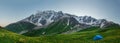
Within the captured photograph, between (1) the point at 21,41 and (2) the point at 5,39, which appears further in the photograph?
(2) the point at 5,39

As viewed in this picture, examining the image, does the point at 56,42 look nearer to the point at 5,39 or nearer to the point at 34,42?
the point at 34,42

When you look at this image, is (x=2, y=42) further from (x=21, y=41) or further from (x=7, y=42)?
(x=21, y=41)

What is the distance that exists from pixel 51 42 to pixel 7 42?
26.1 ft

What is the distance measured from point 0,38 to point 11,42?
2.68m

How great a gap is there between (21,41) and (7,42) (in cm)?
469

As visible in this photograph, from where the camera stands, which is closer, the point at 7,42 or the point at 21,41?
the point at 21,41

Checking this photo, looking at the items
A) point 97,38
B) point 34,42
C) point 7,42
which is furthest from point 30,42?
point 97,38

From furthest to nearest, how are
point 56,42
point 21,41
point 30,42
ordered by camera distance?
point 56,42, point 30,42, point 21,41

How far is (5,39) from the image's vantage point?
145ft

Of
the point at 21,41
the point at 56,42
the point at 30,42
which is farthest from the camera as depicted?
the point at 56,42

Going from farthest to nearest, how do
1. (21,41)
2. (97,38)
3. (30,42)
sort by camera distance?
(97,38), (30,42), (21,41)

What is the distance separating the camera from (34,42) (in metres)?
42.9

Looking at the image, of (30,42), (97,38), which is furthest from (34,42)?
(97,38)

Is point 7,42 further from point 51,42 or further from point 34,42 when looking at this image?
point 51,42
